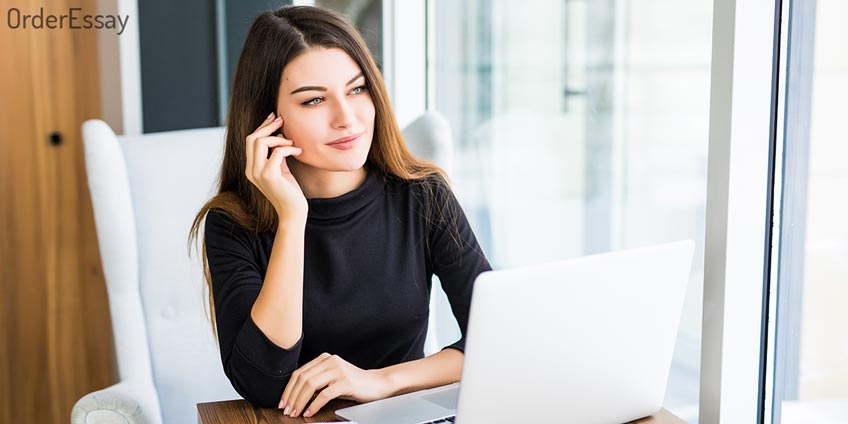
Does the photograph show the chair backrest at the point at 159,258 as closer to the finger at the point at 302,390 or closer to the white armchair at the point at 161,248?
the white armchair at the point at 161,248

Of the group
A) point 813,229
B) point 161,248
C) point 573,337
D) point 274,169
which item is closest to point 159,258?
point 161,248

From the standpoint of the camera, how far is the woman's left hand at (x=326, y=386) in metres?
1.09

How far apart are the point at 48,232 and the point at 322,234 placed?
3.26 ft

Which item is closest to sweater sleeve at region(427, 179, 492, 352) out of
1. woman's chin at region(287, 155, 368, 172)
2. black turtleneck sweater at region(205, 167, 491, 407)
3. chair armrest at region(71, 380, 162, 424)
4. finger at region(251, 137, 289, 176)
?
black turtleneck sweater at region(205, 167, 491, 407)

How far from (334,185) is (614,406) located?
0.65m

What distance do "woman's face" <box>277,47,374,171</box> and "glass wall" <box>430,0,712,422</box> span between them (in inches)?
21.4

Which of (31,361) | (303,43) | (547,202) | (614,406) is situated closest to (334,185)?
(303,43)

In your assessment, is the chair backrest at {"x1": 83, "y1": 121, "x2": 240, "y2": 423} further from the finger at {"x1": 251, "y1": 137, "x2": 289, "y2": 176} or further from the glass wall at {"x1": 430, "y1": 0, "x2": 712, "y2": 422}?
the glass wall at {"x1": 430, "y1": 0, "x2": 712, "y2": 422}

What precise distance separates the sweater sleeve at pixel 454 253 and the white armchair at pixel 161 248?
31 centimetres

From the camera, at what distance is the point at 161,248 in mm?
1802

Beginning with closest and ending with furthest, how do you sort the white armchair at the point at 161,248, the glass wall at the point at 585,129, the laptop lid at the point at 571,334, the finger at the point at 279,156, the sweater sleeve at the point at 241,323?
1. the laptop lid at the point at 571,334
2. the sweater sleeve at the point at 241,323
3. the finger at the point at 279,156
4. the glass wall at the point at 585,129
5. the white armchair at the point at 161,248

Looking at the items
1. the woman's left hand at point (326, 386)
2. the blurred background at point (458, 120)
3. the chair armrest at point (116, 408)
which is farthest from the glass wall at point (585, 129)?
the chair armrest at point (116, 408)

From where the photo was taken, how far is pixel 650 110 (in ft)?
4.97

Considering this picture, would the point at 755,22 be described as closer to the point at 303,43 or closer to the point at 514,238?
the point at 303,43
